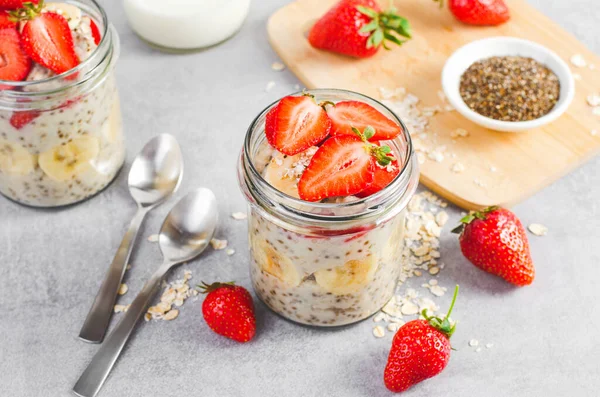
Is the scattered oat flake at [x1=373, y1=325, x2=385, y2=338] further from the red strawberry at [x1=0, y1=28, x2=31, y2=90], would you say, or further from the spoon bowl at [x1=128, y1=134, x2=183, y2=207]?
the red strawberry at [x1=0, y1=28, x2=31, y2=90]

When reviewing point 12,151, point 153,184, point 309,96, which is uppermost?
point 309,96

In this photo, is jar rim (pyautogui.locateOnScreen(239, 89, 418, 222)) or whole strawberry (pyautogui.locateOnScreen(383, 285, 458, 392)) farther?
whole strawberry (pyautogui.locateOnScreen(383, 285, 458, 392))

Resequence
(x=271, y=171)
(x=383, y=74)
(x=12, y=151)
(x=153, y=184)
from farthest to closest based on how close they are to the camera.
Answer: (x=383, y=74) → (x=153, y=184) → (x=12, y=151) → (x=271, y=171)

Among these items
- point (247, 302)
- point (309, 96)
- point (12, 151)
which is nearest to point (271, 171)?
point (309, 96)

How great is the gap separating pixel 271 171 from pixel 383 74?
85 centimetres

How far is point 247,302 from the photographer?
5.50 feet

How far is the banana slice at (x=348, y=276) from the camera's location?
1.51 m

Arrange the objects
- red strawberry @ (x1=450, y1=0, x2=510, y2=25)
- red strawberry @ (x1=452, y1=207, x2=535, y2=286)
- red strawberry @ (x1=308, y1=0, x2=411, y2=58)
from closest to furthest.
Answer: red strawberry @ (x1=452, y1=207, x2=535, y2=286) < red strawberry @ (x1=308, y1=0, x2=411, y2=58) < red strawberry @ (x1=450, y1=0, x2=510, y2=25)

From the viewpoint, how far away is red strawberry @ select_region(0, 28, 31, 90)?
5.39 ft

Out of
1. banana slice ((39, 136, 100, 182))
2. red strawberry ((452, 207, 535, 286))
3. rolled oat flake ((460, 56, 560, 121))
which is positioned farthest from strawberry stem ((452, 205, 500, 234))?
banana slice ((39, 136, 100, 182))

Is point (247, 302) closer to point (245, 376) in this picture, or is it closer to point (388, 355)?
point (245, 376)

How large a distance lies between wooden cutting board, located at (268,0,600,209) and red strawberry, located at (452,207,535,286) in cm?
17

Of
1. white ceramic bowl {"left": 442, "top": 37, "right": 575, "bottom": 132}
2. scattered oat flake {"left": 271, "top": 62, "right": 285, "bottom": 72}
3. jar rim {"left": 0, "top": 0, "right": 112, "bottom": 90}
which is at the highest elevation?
jar rim {"left": 0, "top": 0, "right": 112, "bottom": 90}

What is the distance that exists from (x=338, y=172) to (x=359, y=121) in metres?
0.17
